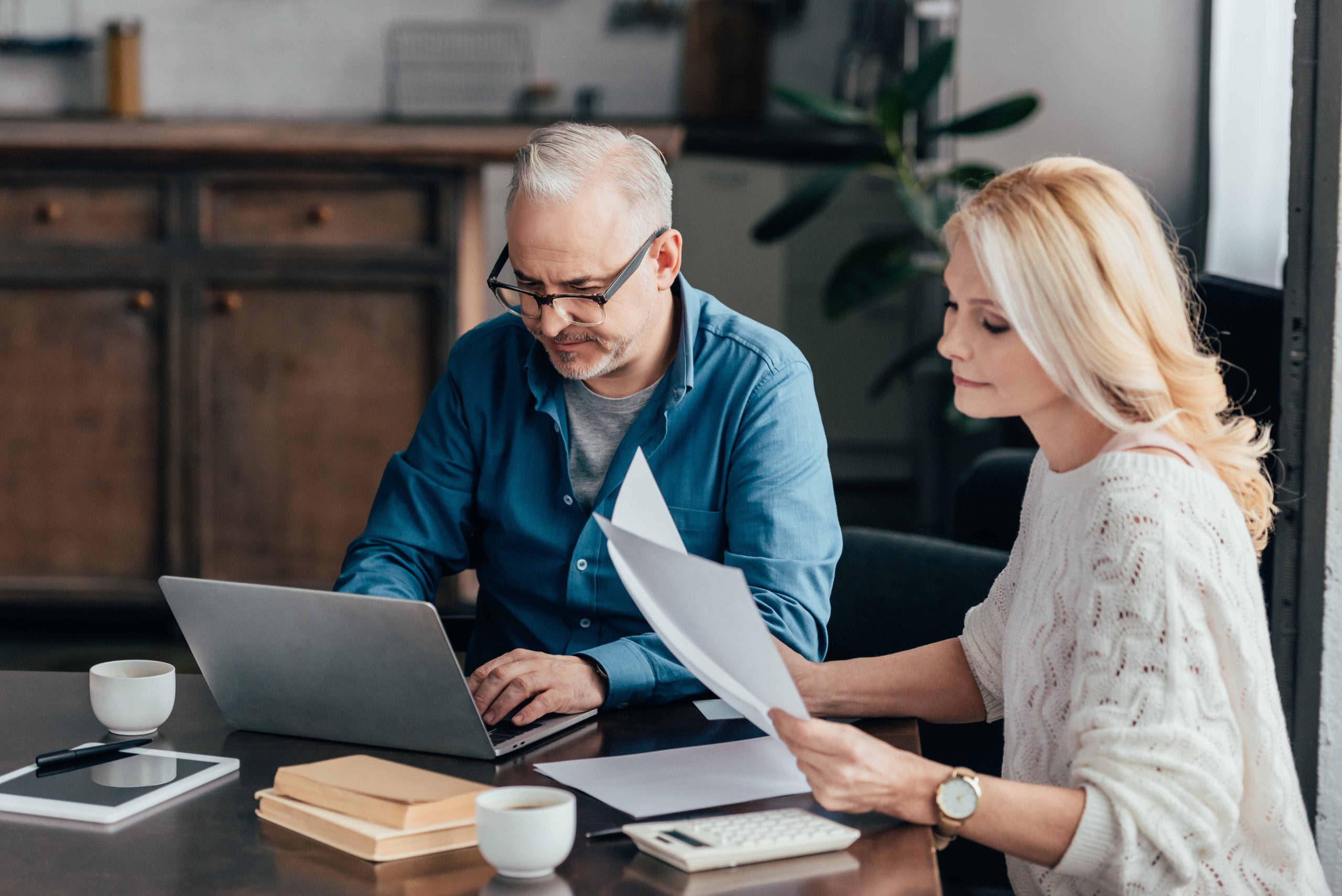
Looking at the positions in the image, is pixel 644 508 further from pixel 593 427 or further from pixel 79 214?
pixel 79 214

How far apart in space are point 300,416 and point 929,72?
192 cm

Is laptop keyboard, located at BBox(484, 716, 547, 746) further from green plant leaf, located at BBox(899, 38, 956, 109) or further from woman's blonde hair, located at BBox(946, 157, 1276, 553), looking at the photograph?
green plant leaf, located at BBox(899, 38, 956, 109)

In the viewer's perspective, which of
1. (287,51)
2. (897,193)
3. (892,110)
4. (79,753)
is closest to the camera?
(79,753)

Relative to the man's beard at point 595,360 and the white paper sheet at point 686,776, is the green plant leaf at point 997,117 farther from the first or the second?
the white paper sheet at point 686,776

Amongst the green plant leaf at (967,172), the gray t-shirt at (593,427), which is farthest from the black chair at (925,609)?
the green plant leaf at (967,172)

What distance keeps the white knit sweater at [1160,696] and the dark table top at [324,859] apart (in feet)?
0.48

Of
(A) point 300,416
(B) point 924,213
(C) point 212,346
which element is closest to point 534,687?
(A) point 300,416

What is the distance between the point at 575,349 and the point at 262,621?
53cm

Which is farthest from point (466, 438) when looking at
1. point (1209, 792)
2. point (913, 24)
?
point (913, 24)

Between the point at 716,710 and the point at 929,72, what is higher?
the point at 929,72

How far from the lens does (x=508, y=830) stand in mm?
751

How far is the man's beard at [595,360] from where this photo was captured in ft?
4.65

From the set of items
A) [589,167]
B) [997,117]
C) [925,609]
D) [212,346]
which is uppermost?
[997,117]

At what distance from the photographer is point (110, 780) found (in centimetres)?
93
